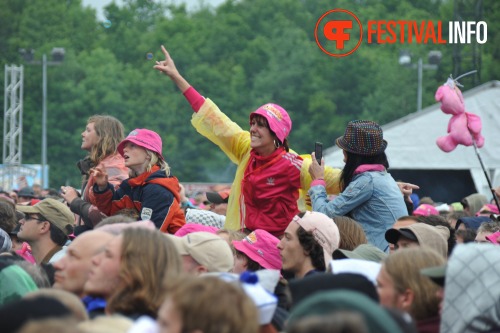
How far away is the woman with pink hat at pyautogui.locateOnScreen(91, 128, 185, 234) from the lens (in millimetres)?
8367

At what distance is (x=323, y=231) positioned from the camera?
23.7ft

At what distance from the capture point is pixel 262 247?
771 cm

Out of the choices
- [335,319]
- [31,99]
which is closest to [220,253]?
[335,319]

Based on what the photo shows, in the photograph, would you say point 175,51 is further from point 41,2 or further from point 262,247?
point 262,247

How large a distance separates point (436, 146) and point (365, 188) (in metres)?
16.9

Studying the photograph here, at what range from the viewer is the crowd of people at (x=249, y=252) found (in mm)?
4320

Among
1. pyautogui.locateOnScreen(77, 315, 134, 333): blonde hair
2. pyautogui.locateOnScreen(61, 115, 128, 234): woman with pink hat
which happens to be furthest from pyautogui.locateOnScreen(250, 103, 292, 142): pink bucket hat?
pyautogui.locateOnScreen(77, 315, 134, 333): blonde hair

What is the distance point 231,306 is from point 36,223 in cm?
547

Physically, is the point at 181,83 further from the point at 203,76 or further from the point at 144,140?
the point at 203,76

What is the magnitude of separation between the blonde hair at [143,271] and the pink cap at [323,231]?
1.82m

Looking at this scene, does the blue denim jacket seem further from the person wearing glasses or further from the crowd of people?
the person wearing glasses

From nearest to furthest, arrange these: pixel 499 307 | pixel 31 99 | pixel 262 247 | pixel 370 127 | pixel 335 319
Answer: pixel 335 319 → pixel 499 307 → pixel 262 247 → pixel 370 127 → pixel 31 99

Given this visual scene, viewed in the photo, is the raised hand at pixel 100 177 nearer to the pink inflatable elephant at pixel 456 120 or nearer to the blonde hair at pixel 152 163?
the blonde hair at pixel 152 163

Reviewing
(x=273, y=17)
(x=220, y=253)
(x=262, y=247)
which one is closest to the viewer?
(x=220, y=253)
